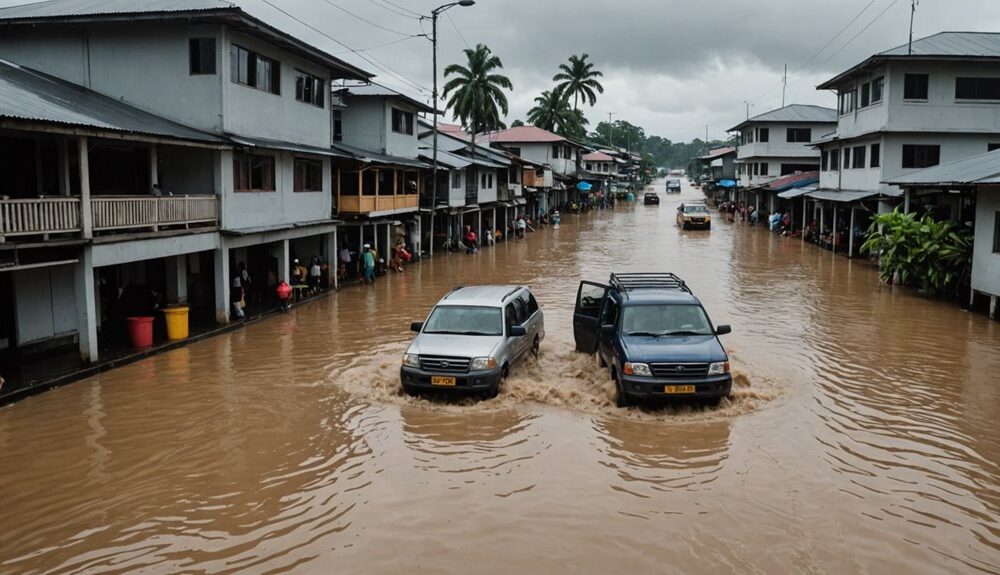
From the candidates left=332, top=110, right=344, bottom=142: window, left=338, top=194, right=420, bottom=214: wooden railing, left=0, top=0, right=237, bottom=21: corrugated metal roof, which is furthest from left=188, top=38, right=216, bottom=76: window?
left=332, top=110, right=344, bottom=142: window

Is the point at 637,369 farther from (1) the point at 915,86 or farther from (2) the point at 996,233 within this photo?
(1) the point at 915,86

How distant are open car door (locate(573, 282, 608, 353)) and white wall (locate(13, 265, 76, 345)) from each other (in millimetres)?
10986

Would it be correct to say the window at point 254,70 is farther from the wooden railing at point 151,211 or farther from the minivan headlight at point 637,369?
the minivan headlight at point 637,369

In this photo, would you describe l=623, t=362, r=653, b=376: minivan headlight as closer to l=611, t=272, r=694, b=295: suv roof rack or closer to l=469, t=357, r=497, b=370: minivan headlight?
l=469, t=357, r=497, b=370: minivan headlight

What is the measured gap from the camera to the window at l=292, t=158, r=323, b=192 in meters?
25.4

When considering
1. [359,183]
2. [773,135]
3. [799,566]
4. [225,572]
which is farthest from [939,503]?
[773,135]

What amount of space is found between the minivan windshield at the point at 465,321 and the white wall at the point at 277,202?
28.4 ft

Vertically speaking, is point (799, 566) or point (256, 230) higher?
point (256, 230)

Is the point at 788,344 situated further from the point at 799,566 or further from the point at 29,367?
the point at 29,367

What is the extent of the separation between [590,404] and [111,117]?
1199 cm

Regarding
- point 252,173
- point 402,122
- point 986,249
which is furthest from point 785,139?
point 252,173

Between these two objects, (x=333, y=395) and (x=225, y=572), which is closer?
(x=225, y=572)

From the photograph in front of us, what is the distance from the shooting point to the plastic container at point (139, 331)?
1719 cm

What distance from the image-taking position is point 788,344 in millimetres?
19109
